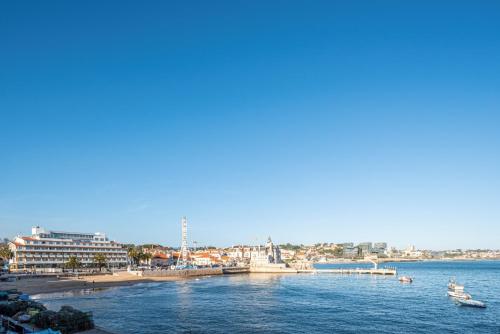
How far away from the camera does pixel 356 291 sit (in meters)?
103

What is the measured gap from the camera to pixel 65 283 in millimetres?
105812

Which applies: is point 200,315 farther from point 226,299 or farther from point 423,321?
point 423,321

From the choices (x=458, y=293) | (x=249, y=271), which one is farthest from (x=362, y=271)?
(x=458, y=293)

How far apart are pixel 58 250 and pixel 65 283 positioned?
48.8 m

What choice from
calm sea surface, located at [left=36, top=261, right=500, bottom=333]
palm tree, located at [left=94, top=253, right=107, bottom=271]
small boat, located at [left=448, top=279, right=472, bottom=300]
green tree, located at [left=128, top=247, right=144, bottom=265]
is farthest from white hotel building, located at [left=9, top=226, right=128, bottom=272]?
small boat, located at [left=448, top=279, right=472, bottom=300]

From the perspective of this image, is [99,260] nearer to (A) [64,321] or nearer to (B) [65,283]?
(B) [65,283]

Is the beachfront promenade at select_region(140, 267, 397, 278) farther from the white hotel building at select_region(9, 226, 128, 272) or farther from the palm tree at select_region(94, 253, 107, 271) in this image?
the white hotel building at select_region(9, 226, 128, 272)

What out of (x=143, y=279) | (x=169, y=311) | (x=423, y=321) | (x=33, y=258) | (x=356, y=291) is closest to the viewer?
(x=423, y=321)

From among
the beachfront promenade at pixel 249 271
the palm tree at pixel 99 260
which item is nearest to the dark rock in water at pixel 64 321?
the beachfront promenade at pixel 249 271

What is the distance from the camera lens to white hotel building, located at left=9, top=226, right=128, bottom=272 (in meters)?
139

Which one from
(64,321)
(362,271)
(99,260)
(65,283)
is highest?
(99,260)

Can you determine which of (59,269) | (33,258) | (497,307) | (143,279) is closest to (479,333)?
(497,307)

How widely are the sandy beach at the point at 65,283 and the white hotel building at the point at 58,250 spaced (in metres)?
27.5

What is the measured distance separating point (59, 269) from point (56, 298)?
6183 centimetres
